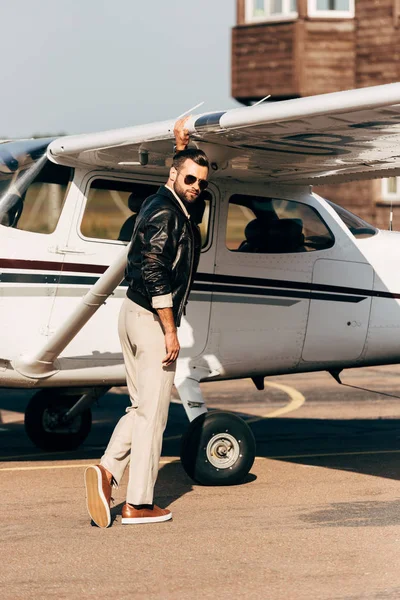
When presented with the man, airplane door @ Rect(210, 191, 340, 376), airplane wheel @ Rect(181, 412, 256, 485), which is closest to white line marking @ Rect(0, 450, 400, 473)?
airplane door @ Rect(210, 191, 340, 376)

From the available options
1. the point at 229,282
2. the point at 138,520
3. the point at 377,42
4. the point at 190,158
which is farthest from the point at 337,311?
the point at 377,42

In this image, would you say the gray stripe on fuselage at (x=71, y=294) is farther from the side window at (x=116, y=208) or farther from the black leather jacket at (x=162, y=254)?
the black leather jacket at (x=162, y=254)

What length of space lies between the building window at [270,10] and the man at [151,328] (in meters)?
17.6

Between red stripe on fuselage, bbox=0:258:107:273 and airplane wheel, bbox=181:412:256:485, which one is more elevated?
red stripe on fuselage, bbox=0:258:107:273

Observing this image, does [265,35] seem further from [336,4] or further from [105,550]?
[105,550]

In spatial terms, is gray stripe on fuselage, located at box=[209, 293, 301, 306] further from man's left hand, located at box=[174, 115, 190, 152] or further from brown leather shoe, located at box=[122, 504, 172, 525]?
brown leather shoe, located at box=[122, 504, 172, 525]

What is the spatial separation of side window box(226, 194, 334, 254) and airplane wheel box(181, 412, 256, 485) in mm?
1357

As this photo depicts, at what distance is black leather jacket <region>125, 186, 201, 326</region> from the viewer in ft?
22.0

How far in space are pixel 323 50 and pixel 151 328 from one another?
17.7 metres

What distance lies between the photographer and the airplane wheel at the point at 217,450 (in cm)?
811

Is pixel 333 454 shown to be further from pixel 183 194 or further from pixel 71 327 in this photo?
pixel 183 194

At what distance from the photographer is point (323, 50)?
2358 cm

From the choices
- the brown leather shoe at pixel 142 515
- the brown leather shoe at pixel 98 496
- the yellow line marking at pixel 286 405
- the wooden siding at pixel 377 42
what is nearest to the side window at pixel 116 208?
the brown leather shoe at pixel 98 496

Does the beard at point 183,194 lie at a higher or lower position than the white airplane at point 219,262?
higher
